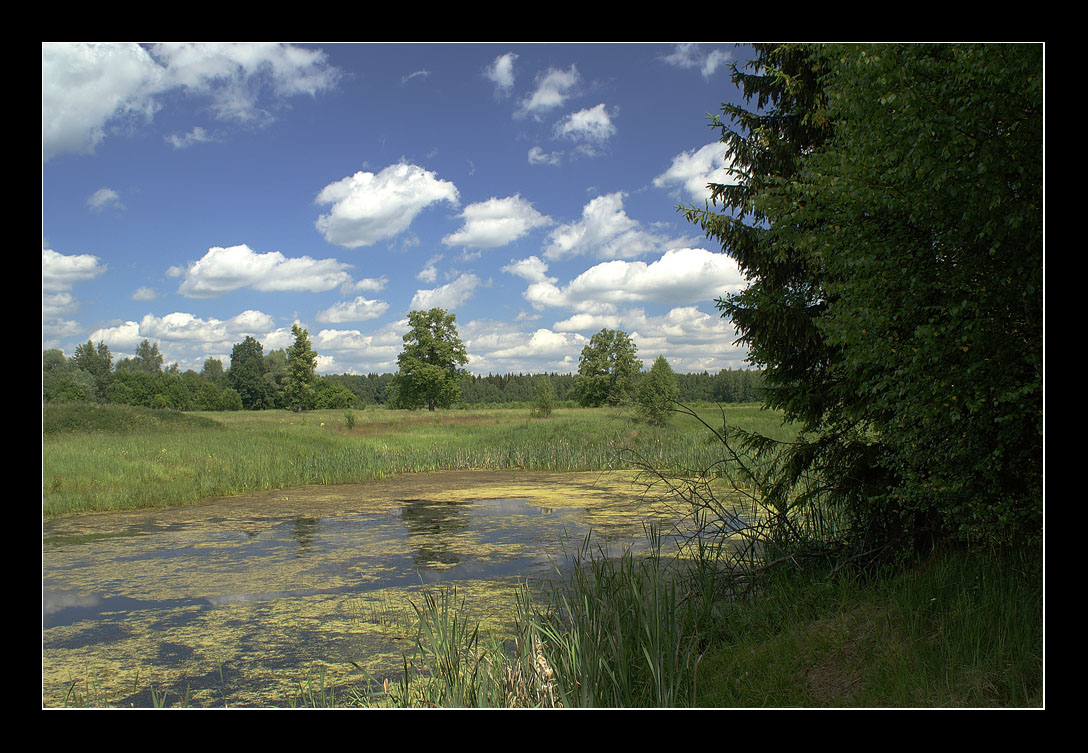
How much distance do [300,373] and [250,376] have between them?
625 cm

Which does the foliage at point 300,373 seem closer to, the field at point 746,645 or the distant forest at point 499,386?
the distant forest at point 499,386

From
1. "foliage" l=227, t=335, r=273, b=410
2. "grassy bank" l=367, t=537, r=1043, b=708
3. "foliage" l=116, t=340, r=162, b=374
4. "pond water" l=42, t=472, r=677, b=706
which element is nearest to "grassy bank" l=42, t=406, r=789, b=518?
"pond water" l=42, t=472, r=677, b=706

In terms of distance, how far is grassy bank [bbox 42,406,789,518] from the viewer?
390 inches

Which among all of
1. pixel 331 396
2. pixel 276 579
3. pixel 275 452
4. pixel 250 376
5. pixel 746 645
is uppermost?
pixel 250 376

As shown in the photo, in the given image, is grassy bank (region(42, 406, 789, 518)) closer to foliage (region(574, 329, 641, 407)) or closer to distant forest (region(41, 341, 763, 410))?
distant forest (region(41, 341, 763, 410))

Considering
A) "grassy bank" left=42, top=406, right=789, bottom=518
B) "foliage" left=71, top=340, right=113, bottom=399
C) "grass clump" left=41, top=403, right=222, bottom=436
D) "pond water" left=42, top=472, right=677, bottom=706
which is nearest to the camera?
"pond water" left=42, top=472, right=677, bottom=706

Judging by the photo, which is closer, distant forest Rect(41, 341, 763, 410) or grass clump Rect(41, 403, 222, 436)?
grass clump Rect(41, 403, 222, 436)

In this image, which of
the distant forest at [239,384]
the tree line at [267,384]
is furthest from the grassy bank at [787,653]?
the tree line at [267,384]

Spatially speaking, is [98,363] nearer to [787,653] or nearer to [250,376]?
[250,376]

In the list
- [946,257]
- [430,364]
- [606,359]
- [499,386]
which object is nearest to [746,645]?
[946,257]

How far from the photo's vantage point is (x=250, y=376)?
138 feet

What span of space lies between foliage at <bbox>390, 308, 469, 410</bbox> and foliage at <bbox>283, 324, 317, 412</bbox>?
228 inches
